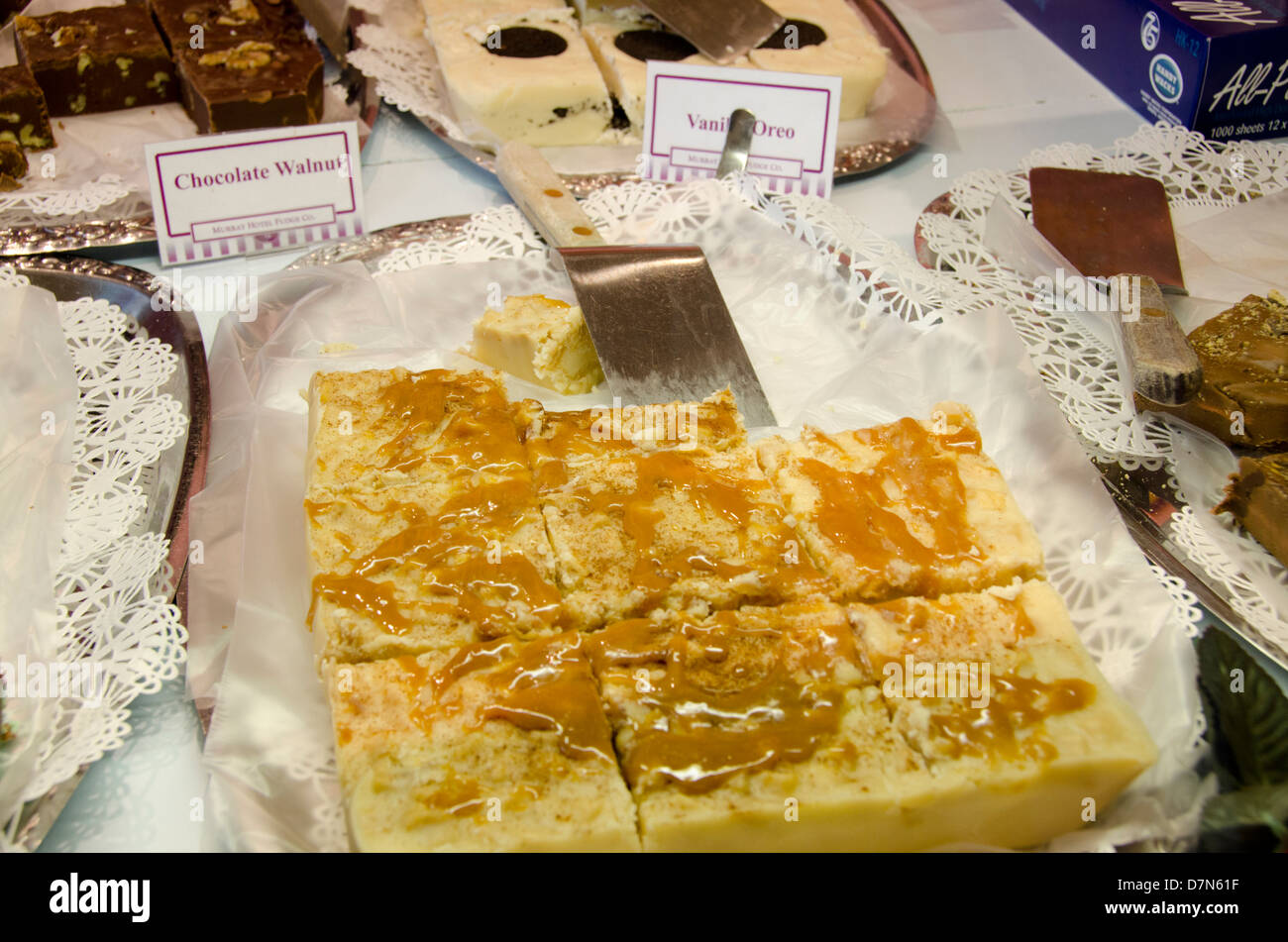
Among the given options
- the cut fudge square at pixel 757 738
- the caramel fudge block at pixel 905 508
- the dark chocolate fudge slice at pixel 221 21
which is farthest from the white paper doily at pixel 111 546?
the dark chocolate fudge slice at pixel 221 21

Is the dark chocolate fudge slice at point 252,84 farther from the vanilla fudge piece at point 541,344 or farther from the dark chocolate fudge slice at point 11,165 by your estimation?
the vanilla fudge piece at point 541,344

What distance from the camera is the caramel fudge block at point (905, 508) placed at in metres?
2.20

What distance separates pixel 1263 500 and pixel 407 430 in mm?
2018

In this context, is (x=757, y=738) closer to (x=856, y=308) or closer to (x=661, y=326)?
(x=661, y=326)

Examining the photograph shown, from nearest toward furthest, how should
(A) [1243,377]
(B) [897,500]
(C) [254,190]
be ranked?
1. (B) [897,500]
2. (A) [1243,377]
3. (C) [254,190]

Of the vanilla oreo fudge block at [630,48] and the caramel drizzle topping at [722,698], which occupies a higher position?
the vanilla oreo fudge block at [630,48]

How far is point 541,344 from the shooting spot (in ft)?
9.39

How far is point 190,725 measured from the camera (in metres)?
2.11

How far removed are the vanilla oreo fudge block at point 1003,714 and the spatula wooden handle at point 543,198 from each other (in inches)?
62.9

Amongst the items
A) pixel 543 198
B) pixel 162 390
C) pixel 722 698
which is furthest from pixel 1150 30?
pixel 162 390

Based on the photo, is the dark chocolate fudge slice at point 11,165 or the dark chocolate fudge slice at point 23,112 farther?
the dark chocolate fudge slice at point 23,112

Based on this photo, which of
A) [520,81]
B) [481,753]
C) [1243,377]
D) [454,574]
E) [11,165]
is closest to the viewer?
[481,753]

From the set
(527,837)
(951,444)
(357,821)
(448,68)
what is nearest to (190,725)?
(357,821)

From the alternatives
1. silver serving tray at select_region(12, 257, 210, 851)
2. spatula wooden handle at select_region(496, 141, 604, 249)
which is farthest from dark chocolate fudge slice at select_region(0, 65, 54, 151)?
spatula wooden handle at select_region(496, 141, 604, 249)
